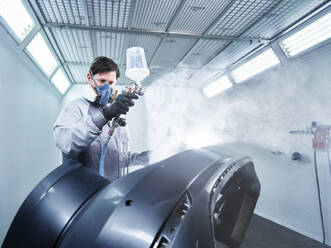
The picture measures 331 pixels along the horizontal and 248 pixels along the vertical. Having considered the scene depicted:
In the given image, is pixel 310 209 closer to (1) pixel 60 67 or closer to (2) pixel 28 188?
(2) pixel 28 188

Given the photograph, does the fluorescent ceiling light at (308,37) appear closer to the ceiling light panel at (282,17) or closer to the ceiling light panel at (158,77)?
the ceiling light panel at (282,17)

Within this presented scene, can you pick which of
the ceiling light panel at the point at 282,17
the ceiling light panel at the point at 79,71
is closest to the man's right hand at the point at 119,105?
the ceiling light panel at the point at 282,17

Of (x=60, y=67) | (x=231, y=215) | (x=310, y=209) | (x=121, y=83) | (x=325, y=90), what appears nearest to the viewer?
(x=231, y=215)

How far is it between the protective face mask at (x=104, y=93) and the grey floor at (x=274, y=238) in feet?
9.65

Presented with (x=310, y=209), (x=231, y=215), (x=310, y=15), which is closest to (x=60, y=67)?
(x=310, y=15)

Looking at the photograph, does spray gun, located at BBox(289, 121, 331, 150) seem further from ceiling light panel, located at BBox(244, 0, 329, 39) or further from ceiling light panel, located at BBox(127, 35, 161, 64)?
ceiling light panel, located at BBox(127, 35, 161, 64)

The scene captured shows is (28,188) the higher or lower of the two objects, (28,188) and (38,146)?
the lower

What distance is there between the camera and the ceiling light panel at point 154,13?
2.65 meters

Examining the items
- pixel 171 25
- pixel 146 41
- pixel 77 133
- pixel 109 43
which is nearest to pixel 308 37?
pixel 171 25

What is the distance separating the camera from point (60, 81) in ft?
17.4

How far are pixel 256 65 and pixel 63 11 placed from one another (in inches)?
126

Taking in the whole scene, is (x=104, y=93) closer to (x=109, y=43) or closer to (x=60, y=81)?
(x=109, y=43)

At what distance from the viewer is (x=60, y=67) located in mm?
4680

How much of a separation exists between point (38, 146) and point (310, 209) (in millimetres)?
4630
